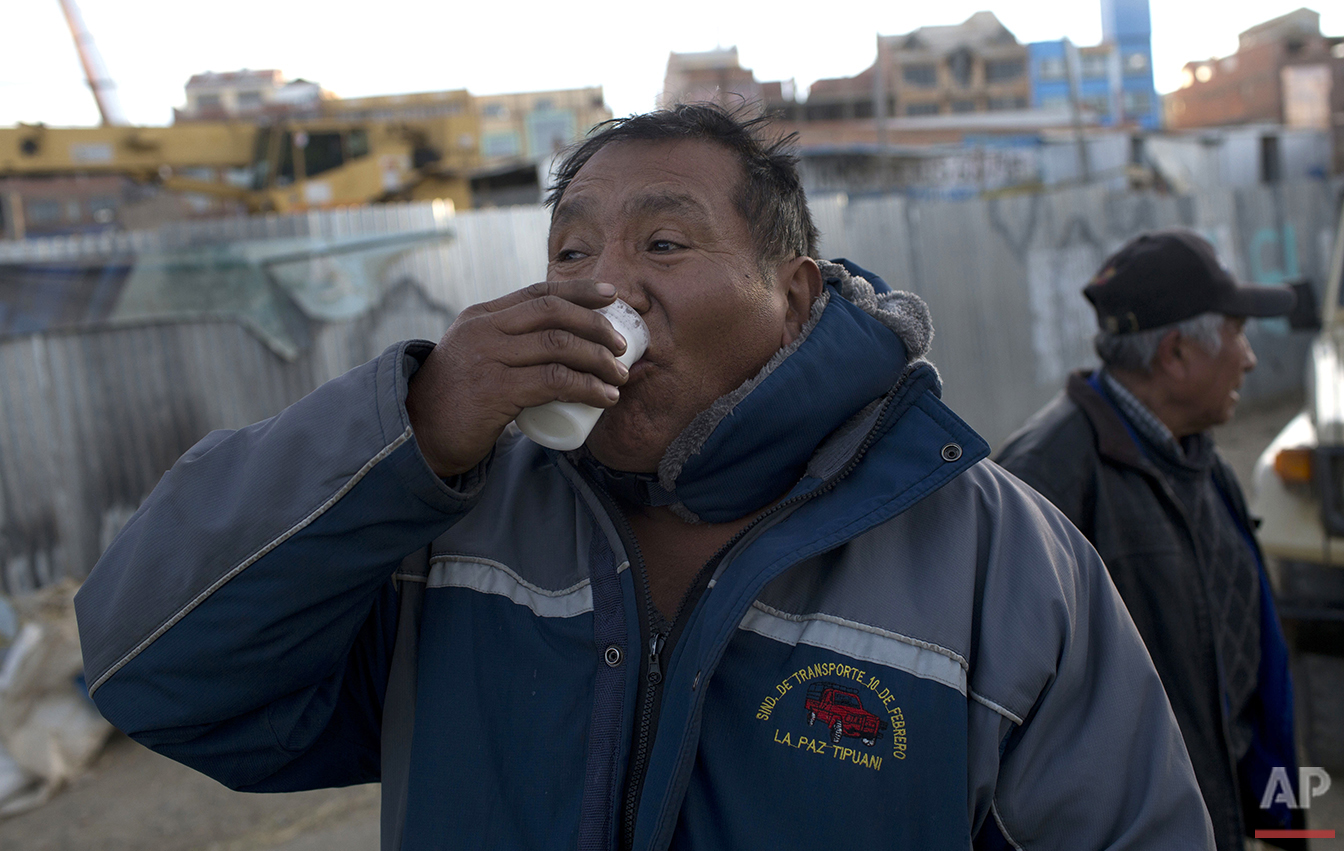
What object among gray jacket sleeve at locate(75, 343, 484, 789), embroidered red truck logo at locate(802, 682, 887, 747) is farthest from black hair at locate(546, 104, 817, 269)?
embroidered red truck logo at locate(802, 682, 887, 747)

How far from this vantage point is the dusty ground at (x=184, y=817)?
4.06 metres

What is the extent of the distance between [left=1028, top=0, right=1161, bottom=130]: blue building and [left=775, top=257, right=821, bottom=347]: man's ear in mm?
57428

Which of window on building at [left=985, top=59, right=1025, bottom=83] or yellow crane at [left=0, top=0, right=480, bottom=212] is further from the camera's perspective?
window on building at [left=985, top=59, right=1025, bottom=83]

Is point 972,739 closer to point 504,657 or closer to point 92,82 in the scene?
point 504,657

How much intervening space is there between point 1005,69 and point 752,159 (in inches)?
2507

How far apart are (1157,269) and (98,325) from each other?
5.95 meters

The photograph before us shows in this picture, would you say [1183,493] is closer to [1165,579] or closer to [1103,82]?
[1165,579]

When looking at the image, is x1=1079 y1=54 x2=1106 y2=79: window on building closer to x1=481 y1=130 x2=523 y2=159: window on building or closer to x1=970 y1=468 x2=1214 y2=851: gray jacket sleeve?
x1=481 y1=130 x2=523 y2=159: window on building

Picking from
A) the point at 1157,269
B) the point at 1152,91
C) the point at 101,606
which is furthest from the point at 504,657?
the point at 1152,91

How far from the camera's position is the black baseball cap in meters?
2.69

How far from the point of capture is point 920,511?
1460mm

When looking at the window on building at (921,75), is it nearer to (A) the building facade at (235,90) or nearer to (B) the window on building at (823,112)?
(B) the window on building at (823,112)

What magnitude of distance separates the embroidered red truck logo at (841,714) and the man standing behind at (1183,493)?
4.06 ft

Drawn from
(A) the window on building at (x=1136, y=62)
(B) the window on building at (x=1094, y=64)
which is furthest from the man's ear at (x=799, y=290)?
(A) the window on building at (x=1136, y=62)
